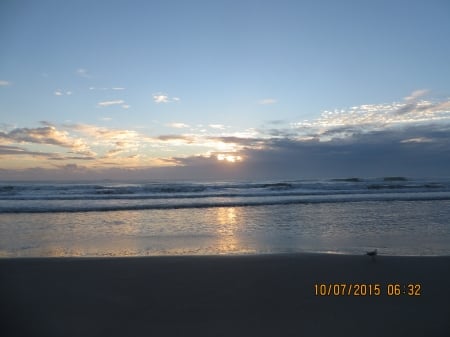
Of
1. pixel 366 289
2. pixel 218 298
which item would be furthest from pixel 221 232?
pixel 366 289

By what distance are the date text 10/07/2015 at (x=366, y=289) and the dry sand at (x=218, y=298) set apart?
A: 0.10 m

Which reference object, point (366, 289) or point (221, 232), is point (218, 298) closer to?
point (366, 289)

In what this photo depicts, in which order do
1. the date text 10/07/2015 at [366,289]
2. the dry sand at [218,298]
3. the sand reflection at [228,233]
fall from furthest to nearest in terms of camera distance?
the sand reflection at [228,233] < the date text 10/07/2015 at [366,289] < the dry sand at [218,298]

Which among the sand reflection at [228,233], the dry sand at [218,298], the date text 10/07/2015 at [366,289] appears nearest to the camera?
the dry sand at [218,298]

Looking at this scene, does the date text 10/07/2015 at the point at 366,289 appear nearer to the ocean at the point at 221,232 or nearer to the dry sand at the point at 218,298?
the dry sand at the point at 218,298

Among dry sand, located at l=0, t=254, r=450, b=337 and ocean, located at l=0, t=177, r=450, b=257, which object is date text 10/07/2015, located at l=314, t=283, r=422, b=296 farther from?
ocean, located at l=0, t=177, r=450, b=257

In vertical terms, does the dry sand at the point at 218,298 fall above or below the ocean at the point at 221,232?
below

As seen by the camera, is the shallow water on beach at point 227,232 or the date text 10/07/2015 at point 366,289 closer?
the date text 10/07/2015 at point 366,289

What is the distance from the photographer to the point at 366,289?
17.1ft

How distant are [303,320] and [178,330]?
1502 mm

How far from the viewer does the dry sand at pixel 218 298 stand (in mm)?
4027

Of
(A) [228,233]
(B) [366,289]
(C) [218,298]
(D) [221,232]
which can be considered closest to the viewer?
(C) [218,298]

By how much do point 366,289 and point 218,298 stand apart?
226cm

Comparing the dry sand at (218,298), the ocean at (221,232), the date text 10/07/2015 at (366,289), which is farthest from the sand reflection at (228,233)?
the date text 10/07/2015 at (366,289)
